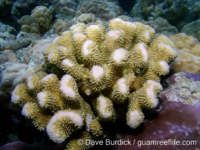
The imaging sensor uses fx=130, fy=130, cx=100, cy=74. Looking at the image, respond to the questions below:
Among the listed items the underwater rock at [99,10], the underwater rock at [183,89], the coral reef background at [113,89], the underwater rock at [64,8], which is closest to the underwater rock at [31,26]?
the underwater rock at [99,10]

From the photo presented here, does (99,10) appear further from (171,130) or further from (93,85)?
(171,130)

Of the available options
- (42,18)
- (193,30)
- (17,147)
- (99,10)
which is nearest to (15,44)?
(42,18)

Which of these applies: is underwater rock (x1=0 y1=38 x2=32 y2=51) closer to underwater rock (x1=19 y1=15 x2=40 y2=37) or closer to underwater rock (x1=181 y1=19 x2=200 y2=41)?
underwater rock (x1=19 y1=15 x2=40 y2=37)

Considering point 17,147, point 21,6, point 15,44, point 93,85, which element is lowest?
point 17,147

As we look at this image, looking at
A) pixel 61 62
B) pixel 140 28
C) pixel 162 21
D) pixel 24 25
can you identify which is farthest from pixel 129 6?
pixel 61 62

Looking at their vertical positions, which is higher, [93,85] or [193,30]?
[93,85]

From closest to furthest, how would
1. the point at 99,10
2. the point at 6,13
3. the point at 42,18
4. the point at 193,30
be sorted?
the point at 42,18 → the point at 193,30 → the point at 6,13 → the point at 99,10

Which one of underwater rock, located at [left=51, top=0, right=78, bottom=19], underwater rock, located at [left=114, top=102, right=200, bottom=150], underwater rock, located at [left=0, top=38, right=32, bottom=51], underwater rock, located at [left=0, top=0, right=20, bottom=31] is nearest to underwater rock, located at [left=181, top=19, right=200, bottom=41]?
underwater rock, located at [left=114, top=102, right=200, bottom=150]

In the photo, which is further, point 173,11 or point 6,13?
point 173,11

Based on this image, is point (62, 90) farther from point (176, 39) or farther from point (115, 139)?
point (176, 39)
